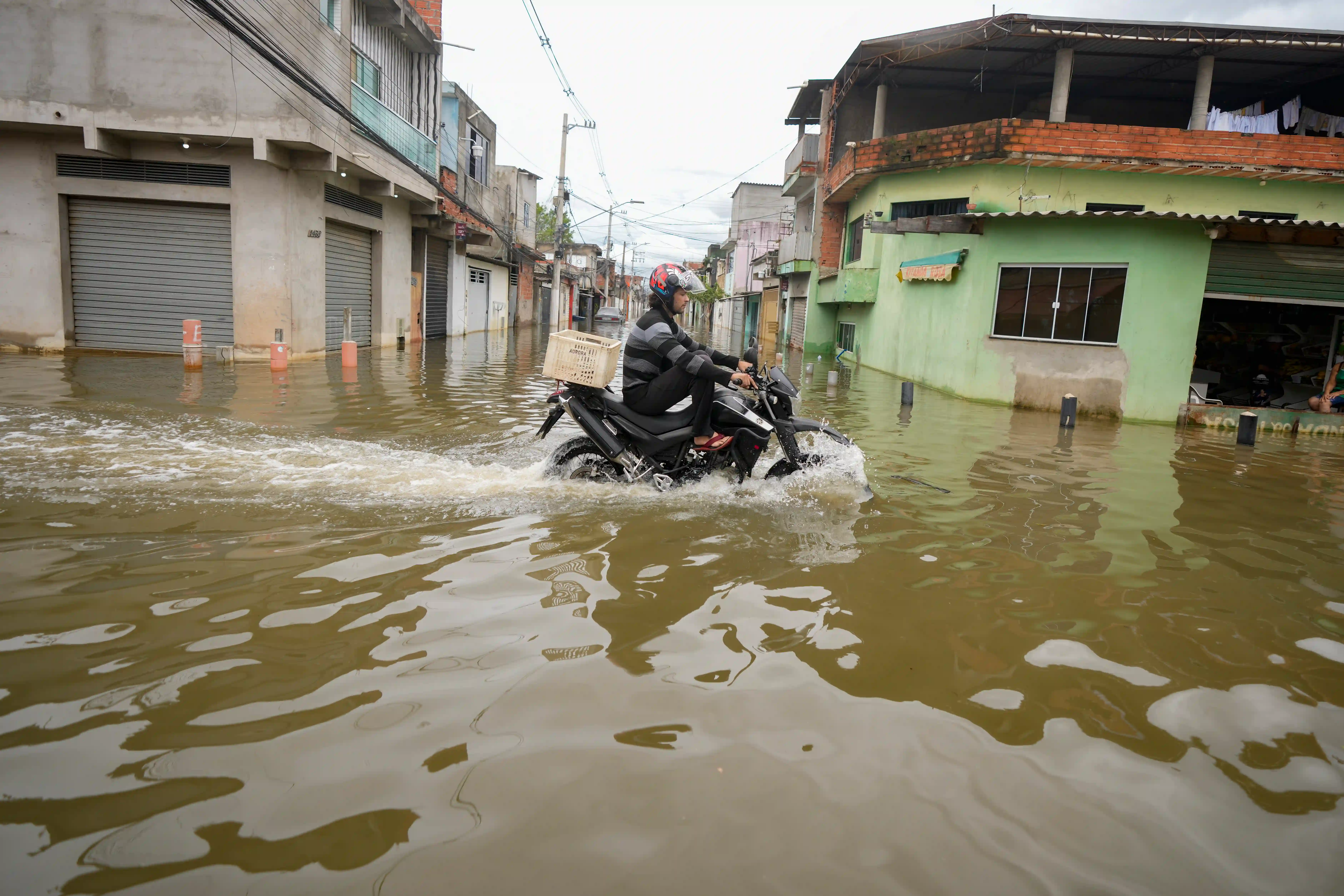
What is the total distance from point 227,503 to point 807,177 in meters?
25.3

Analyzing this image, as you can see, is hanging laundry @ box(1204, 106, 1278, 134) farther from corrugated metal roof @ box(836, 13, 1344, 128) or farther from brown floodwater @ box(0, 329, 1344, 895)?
brown floodwater @ box(0, 329, 1344, 895)

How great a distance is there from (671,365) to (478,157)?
25251 mm

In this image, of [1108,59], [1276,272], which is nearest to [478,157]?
[1108,59]

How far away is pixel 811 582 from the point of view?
429 centimetres

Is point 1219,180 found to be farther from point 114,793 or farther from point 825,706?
point 114,793

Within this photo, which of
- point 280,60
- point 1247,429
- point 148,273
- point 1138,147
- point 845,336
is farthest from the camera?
Answer: point 845,336

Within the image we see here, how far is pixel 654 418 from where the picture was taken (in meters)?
6.18

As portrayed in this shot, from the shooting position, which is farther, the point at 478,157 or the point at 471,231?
the point at 478,157

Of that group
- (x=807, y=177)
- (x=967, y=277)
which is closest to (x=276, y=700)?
(x=967, y=277)

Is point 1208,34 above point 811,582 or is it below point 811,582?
above

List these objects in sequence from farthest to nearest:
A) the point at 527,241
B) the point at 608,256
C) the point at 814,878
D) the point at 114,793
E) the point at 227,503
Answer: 1. the point at 608,256
2. the point at 527,241
3. the point at 227,503
4. the point at 114,793
5. the point at 814,878

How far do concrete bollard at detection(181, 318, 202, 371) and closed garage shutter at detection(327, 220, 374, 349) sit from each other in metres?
3.86

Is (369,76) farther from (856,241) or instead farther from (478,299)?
(478,299)

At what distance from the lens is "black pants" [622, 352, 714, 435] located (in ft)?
19.7
